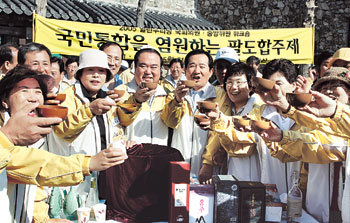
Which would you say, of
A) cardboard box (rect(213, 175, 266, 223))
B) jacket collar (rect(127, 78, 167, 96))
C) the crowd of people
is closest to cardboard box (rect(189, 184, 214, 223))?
cardboard box (rect(213, 175, 266, 223))

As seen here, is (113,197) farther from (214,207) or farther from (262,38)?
(262,38)

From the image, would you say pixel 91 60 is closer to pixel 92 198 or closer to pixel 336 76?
pixel 92 198

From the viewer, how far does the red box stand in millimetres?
2100

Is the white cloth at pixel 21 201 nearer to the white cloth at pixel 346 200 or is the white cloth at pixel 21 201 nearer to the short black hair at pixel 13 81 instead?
the short black hair at pixel 13 81

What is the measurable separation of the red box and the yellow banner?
454cm

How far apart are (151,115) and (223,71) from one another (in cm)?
110

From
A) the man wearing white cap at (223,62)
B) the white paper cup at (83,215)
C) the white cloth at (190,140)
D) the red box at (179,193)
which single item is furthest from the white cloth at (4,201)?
the man wearing white cap at (223,62)

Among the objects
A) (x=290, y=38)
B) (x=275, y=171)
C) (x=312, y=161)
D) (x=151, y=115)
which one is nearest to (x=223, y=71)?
(x=151, y=115)

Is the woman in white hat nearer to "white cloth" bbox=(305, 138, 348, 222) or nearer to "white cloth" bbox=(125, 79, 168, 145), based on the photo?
"white cloth" bbox=(125, 79, 168, 145)

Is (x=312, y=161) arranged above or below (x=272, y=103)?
below

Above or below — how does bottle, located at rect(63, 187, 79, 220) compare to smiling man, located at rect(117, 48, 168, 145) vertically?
below

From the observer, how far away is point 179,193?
2104mm

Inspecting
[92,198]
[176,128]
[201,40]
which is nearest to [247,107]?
[176,128]

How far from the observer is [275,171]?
2838mm
